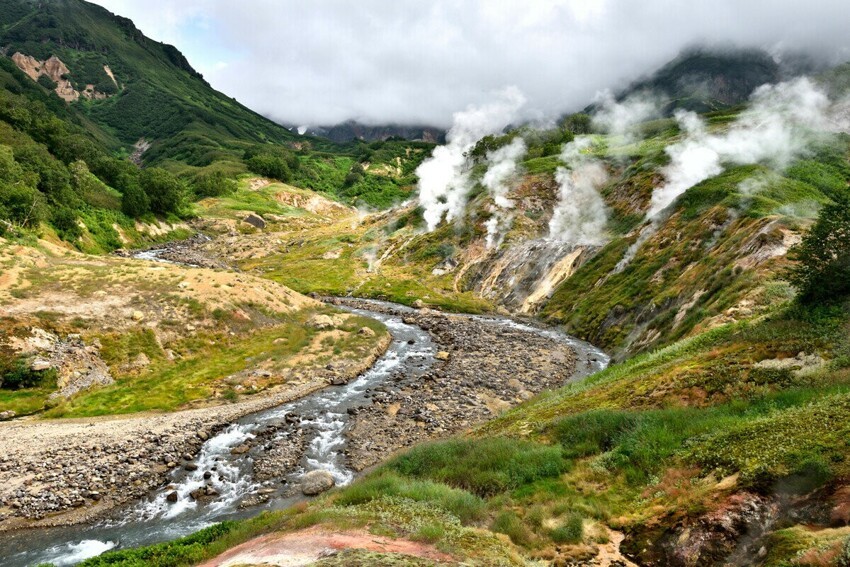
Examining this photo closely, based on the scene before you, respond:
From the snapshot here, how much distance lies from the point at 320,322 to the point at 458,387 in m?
20.9

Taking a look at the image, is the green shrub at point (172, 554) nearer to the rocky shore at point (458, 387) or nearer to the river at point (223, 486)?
the river at point (223, 486)

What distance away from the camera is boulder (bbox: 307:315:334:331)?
52.7 meters

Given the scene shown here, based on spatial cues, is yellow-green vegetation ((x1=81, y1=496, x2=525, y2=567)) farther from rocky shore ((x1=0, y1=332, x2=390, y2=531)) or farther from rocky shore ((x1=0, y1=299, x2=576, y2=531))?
rocky shore ((x1=0, y1=299, x2=576, y2=531))

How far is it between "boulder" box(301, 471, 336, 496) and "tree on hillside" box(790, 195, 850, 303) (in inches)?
1065

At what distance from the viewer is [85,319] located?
132ft

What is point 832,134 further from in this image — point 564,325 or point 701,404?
point 701,404

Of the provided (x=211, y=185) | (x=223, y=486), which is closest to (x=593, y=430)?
(x=223, y=486)

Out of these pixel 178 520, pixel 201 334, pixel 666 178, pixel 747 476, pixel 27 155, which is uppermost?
pixel 27 155

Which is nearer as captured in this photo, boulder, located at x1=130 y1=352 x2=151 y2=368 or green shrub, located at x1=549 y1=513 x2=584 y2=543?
green shrub, located at x1=549 y1=513 x2=584 y2=543

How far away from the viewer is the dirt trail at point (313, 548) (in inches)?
416

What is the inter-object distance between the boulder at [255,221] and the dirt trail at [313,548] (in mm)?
132557

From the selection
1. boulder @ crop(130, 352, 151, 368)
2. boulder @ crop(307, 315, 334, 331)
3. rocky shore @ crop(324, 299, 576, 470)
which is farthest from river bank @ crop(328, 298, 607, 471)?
boulder @ crop(130, 352, 151, 368)

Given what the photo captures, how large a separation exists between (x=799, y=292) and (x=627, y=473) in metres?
16.2

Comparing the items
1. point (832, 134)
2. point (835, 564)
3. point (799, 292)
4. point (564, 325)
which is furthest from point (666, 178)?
point (835, 564)
